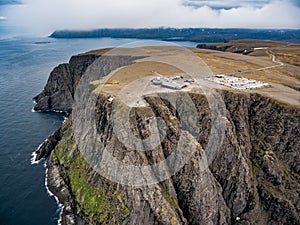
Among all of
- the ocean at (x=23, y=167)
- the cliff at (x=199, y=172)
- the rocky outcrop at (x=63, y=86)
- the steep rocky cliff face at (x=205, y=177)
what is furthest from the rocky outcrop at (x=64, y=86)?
the cliff at (x=199, y=172)

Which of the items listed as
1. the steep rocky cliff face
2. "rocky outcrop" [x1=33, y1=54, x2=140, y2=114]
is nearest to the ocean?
the steep rocky cliff face

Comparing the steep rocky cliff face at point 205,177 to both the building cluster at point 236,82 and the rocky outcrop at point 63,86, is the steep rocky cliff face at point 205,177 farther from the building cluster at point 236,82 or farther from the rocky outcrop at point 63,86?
the rocky outcrop at point 63,86

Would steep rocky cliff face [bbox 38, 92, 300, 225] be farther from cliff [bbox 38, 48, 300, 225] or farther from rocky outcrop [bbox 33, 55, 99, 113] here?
rocky outcrop [bbox 33, 55, 99, 113]

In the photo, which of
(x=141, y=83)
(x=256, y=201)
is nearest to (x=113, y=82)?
(x=141, y=83)

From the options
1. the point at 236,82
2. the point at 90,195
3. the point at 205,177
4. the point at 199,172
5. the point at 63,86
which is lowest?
the point at 90,195

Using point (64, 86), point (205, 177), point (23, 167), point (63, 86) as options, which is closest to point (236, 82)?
point (205, 177)

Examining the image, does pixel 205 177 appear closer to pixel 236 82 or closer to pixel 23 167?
pixel 236 82
